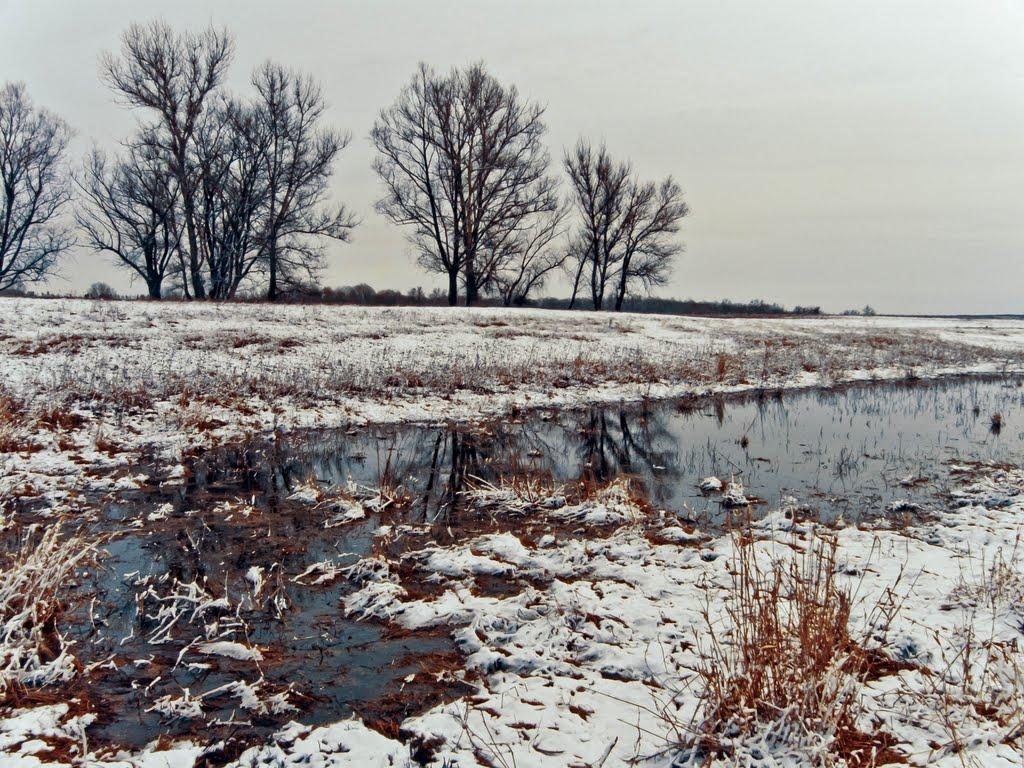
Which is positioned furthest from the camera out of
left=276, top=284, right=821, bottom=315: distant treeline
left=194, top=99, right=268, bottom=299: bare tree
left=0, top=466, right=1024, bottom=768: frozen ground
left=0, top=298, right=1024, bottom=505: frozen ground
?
left=276, top=284, right=821, bottom=315: distant treeline

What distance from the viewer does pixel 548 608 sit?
4316 millimetres

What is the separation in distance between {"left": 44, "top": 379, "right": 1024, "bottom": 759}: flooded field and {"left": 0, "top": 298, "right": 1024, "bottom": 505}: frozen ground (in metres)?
1.23

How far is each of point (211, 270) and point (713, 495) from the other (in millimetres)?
32756

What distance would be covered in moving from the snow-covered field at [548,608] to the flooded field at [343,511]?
0.10 m

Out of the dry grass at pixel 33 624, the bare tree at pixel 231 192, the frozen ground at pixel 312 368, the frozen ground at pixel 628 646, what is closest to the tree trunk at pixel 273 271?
the bare tree at pixel 231 192

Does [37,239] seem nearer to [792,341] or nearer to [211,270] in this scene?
[211,270]

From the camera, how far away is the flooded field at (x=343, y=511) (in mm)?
3434

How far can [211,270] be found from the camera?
3325 centimetres

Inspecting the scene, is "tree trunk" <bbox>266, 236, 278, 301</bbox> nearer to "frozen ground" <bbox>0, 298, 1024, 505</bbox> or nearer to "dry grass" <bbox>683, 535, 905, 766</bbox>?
"frozen ground" <bbox>0, 298, 1024, 505</bbox>

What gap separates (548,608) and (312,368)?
1107 centimetres

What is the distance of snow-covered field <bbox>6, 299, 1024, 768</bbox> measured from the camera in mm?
2873

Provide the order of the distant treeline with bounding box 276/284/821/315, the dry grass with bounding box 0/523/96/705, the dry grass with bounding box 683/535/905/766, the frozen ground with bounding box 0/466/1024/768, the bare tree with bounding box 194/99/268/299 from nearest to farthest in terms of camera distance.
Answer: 1. the dry grass with bounding box 683/535/905/766
2. the frozen ground with bounding box 0/466/1024/768
3. the dry grass with bounding box 0/523/96/705
4. the bare tree with bounding box 194/99/268/299
5. the distant treeline with bounding box 276/284/821/315

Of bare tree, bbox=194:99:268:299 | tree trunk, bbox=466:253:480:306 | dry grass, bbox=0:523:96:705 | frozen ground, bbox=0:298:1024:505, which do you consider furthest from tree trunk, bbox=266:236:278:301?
dry grass, bbox=0:523:96:705

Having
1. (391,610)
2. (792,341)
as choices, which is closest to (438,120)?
(792,341)
